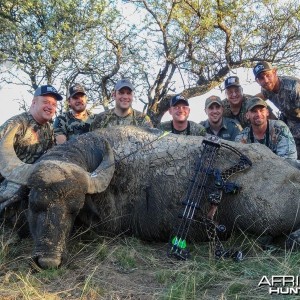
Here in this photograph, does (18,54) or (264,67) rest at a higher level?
(18,54)

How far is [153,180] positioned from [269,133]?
2.28m

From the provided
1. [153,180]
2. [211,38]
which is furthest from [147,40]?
[153,180]

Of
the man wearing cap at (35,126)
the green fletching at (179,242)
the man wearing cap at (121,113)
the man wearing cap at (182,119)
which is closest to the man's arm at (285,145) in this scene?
the man wearing cap at (182,119)

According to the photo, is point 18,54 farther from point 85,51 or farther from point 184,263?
point 184,263

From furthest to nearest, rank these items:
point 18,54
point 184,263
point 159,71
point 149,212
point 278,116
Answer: point 159,71 → point 18,54 → point 278,116 → point 149,212 → point 184,263

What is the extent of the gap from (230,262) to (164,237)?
3.47 ft

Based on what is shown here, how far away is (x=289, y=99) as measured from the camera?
314 inches

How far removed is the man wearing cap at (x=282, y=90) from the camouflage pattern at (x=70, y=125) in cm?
296

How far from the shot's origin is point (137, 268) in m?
4.34

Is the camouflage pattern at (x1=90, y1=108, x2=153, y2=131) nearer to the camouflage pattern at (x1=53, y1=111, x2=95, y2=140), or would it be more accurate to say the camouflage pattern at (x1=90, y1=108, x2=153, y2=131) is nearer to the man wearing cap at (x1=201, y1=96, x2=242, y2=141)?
the camouflage pattern at (x1=53, y1=111, x2=95, y2=140)

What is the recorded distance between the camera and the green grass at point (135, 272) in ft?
11.8

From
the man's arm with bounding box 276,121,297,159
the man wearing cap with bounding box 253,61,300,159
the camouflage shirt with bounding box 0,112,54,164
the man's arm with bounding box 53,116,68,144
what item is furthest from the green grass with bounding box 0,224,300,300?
the man wearing cap with bounding box 253,61,300,159

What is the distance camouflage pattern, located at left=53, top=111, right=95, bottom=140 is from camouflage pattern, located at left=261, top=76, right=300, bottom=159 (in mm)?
3138

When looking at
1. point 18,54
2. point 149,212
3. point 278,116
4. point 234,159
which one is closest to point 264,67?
point 278,116
